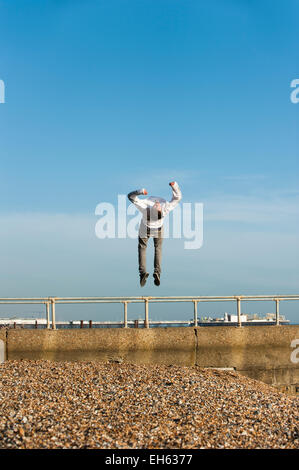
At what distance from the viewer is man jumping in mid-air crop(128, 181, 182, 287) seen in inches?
499

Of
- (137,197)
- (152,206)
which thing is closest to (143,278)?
(152,206)

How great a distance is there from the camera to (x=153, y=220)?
42.8 feet

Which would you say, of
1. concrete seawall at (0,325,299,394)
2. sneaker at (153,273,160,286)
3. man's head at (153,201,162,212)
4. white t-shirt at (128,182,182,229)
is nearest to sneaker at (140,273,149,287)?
sneaker at (153,273,160,286)

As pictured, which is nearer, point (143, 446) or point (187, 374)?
point (143, 446)

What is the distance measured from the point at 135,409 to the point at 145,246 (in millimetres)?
3644

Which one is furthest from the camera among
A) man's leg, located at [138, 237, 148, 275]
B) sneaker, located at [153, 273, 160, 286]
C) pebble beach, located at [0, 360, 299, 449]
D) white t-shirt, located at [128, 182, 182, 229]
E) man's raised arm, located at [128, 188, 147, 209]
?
sneaker, located at [153, 273, 160, 286]

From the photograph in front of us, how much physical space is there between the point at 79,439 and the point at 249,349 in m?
8.25

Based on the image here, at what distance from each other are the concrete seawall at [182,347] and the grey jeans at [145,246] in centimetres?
364

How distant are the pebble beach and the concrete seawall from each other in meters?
0.51

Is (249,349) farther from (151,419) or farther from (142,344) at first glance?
(151,419)

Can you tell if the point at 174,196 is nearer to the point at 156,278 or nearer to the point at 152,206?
the point at 152,206

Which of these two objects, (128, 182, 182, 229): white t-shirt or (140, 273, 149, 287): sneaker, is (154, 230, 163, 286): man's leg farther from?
(128, 182, 182, 229): white t-shirt
